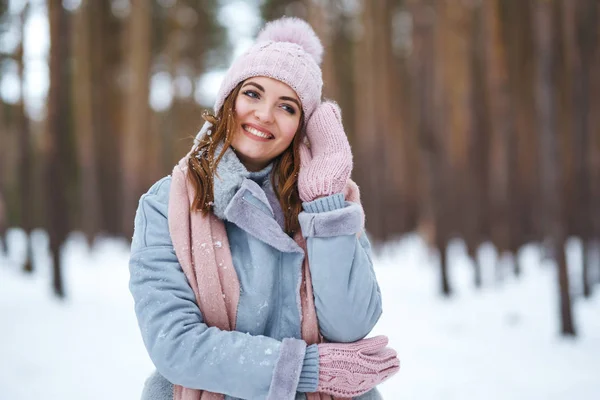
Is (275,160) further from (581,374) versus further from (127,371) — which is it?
(581,374)

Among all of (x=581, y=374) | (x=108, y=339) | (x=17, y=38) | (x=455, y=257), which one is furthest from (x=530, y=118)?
(x=17, y=38)

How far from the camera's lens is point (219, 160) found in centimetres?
164

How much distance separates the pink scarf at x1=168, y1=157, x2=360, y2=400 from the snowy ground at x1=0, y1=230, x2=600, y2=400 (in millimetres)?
3029

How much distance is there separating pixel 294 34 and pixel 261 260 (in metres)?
0.92

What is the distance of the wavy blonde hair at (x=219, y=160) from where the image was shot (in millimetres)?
1591

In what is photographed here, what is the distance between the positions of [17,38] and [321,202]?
1239 cm

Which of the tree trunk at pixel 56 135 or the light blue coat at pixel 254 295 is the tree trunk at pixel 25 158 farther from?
the light blue coat at pixel 254 295

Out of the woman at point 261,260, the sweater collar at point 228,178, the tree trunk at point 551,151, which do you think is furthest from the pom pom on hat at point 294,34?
the tree trunk at point 551,151

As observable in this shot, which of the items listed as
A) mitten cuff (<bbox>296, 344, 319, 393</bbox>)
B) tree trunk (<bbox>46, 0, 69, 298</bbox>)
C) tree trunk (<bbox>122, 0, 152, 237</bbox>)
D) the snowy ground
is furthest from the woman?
tree trunk (<bbox>122, 0, 152, 237</bbox>)

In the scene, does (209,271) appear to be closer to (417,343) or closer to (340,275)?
(340,275)

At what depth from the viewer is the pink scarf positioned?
149 cm

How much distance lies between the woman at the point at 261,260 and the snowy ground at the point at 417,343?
9.98 feet

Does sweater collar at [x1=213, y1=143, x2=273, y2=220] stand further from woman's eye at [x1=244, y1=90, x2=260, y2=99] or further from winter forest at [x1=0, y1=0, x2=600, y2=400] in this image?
winter forest at [x1=0, y1=0, x2=600, y2=400]

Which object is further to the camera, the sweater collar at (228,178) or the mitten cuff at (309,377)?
the sweater collar at (228,178)
